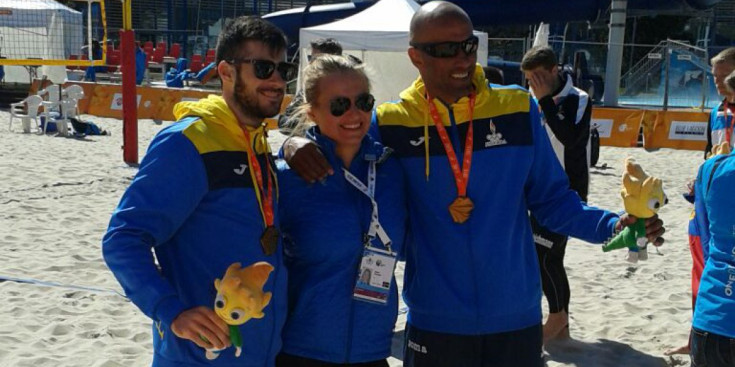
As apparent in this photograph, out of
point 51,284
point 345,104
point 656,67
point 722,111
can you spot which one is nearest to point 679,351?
point 722,111

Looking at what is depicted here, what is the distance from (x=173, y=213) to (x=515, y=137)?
1.12 metres

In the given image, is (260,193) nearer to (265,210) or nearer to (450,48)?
(265,210)

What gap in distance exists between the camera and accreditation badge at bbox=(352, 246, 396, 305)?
2445mm

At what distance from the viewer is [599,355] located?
500 cm

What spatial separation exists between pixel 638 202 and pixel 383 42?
10.0 m

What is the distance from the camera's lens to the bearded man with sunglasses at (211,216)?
81.8 inches

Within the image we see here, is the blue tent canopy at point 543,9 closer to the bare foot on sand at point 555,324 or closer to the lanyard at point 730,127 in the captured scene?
the lanyard at point 730,127

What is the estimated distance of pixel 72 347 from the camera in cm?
483

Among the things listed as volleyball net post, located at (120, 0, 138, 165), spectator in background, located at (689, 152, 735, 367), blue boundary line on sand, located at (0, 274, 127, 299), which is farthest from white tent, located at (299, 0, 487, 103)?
spectator in background, located at (689, 152, 735, 367)

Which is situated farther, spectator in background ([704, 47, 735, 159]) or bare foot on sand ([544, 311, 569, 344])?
spectator in background ([704, 47, 735, 159])

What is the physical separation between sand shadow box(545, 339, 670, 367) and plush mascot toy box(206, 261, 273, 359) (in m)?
3.26

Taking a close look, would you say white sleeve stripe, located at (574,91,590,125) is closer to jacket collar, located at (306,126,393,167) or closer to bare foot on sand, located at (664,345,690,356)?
bare foot on sand, located at (664,345,690,356)

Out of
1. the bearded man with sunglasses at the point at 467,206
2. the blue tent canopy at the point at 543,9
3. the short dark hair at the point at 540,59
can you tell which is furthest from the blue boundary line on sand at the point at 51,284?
the blue tent canopy at the point at 543,9

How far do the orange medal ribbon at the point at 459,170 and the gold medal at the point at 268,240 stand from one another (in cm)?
58
